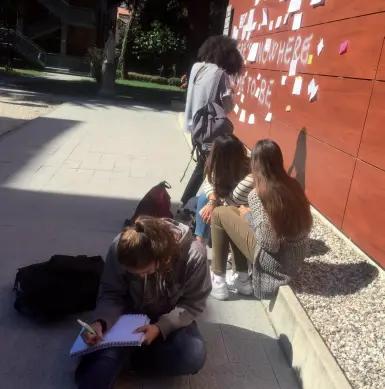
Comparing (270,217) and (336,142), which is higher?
(336,142)

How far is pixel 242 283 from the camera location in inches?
151

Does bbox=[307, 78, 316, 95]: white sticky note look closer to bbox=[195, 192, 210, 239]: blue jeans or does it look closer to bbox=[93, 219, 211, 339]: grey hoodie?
bbox=[195, 192, 210, 239]: blue jeans

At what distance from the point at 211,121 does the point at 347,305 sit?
2.34 m

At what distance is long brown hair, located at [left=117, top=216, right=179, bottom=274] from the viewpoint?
2.48 meters

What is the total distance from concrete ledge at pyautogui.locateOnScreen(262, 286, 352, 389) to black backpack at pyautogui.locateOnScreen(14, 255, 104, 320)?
116 centimetres

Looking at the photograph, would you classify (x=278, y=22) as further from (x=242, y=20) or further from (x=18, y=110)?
(x=18, y=110)

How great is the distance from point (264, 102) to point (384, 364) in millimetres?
4798

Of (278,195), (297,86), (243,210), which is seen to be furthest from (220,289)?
(297,86)

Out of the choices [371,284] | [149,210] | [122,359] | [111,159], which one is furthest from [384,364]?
[111,159]

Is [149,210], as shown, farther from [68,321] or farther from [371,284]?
[371,284]

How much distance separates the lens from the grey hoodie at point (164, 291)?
108 inches

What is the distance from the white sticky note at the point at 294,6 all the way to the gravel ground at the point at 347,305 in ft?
9.25

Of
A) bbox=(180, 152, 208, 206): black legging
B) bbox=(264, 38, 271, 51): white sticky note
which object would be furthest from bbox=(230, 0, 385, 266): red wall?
bbox=(180, 152, 208, 206): black legging

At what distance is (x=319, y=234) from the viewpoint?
4.46m
